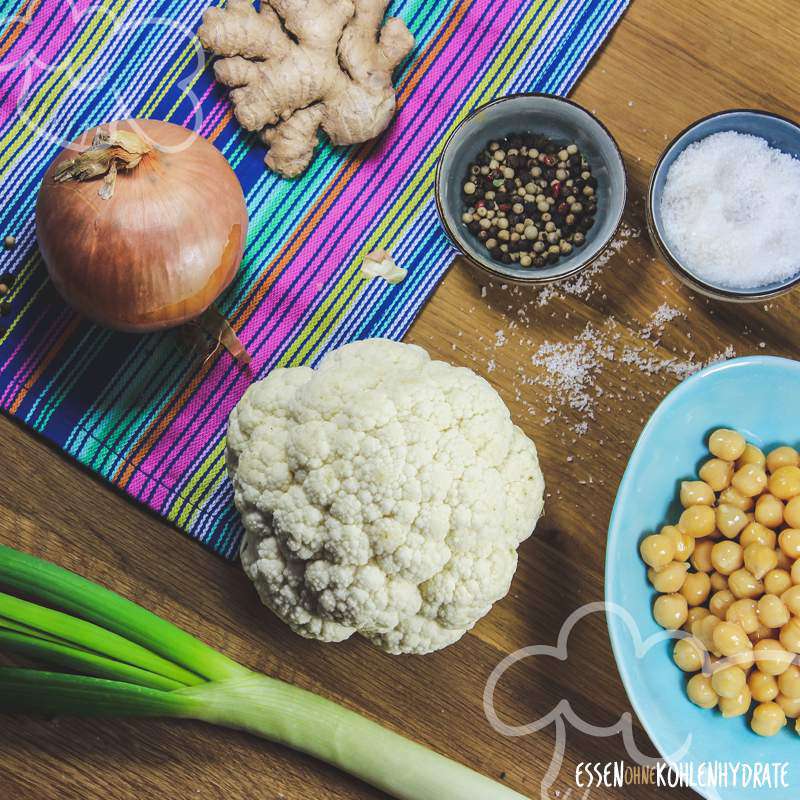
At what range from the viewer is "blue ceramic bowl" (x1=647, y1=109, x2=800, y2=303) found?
1.08 meters

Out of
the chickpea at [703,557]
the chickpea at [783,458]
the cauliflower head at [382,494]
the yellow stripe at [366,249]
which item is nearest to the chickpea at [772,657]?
the chickpea at [703,557]

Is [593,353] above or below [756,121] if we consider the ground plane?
below

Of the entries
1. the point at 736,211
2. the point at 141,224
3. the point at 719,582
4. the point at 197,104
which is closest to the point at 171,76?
the point at 197,104

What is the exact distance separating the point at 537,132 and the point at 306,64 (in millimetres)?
327

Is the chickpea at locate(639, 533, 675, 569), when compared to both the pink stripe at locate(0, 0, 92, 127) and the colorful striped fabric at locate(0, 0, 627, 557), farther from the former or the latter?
the pink stripe at locate(0, 0, 92, 127)

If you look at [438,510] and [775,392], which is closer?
[438,510]

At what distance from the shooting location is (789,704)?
1077 mm

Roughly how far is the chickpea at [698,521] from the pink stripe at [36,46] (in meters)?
1.06

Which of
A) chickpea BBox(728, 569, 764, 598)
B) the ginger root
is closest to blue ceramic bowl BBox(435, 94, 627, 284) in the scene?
the ginger root

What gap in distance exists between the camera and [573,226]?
1153 mm

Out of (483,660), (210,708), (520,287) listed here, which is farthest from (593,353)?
(210,708)

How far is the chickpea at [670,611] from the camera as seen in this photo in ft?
3.53

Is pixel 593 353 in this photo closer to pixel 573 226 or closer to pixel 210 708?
pixel 573 226

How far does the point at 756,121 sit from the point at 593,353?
37 centimetres
